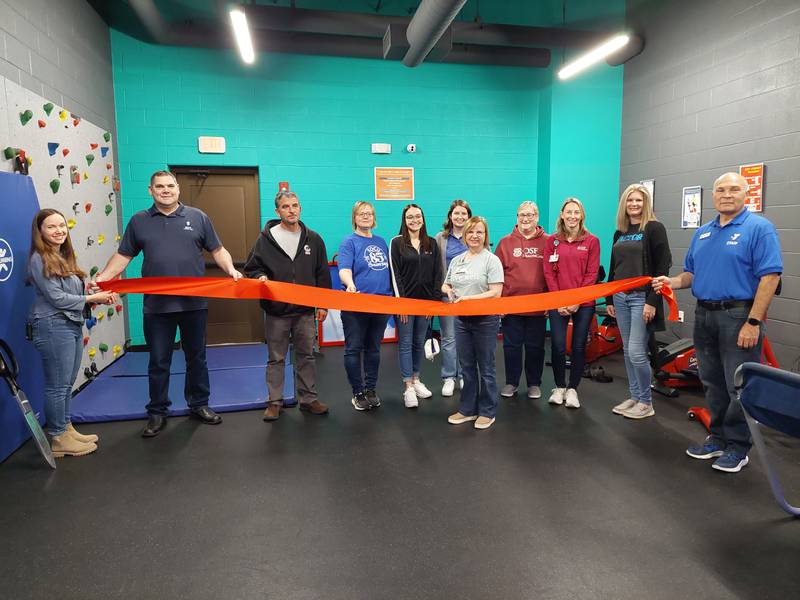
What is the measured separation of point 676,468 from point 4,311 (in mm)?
3766

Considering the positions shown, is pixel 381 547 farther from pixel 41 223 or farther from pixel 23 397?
pixel 41 223

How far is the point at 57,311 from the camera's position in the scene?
272 centimetres

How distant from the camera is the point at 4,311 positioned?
110 inches

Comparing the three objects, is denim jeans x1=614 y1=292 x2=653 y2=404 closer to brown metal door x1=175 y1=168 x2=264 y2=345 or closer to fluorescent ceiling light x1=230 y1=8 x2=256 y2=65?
fluorescent ceiling light x1=230 y1=8 x2=256 y2=65

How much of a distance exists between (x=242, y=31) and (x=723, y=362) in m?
4.21

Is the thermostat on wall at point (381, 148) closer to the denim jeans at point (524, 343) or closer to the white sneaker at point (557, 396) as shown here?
the denim jeans at point (524, 343)

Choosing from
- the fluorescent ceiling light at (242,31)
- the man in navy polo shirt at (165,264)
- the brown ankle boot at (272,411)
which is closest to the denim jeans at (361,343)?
the brown ankle boot at (272,411)

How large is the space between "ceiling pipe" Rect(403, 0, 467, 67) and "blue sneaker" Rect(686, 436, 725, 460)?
349 centimetres

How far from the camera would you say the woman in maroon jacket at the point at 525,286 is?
145 inches

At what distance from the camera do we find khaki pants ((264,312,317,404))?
11.2 feet

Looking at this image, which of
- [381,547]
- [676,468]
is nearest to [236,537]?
[381,547]

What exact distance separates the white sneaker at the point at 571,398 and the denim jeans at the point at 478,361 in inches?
26.1

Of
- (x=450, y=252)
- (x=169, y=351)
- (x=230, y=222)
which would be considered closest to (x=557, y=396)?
(x=450, y=252)

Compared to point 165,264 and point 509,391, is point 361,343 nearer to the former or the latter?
point 509,391
